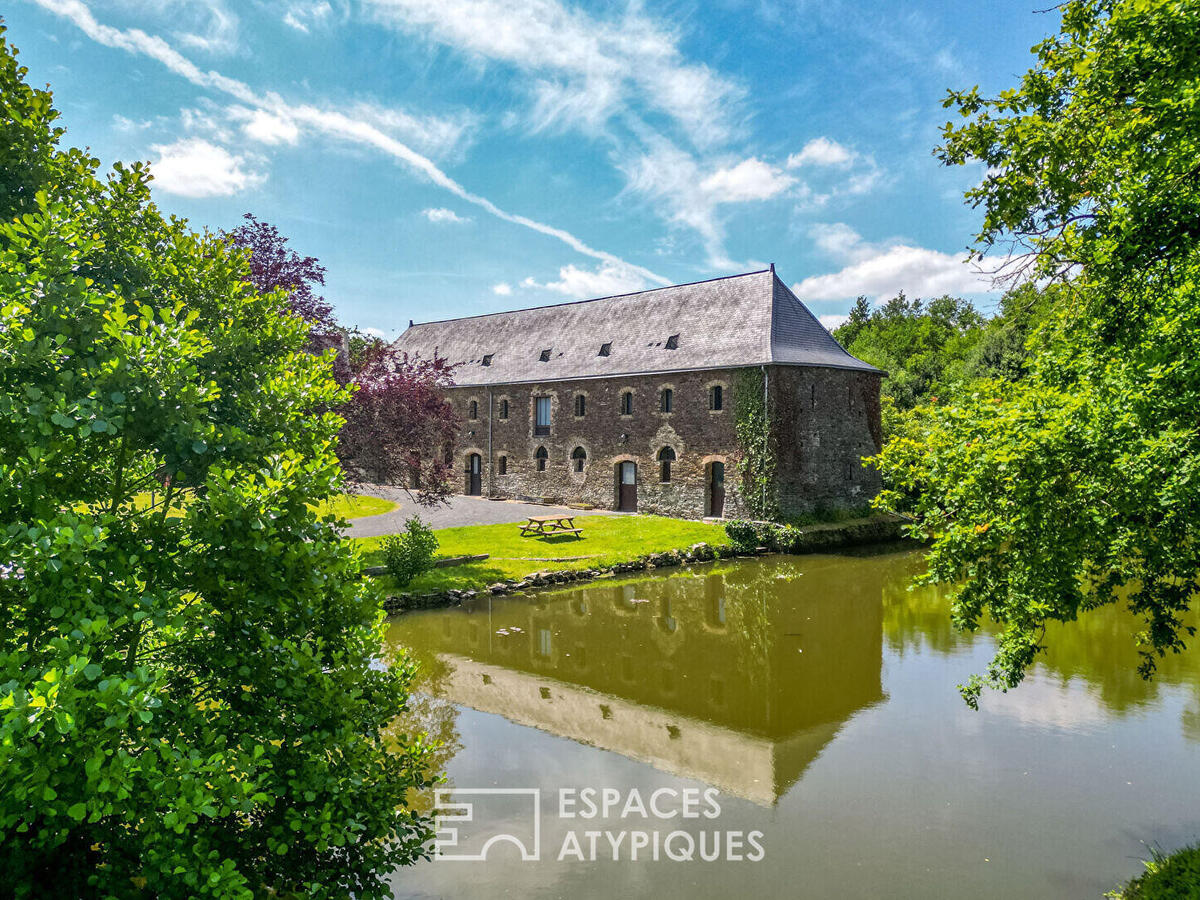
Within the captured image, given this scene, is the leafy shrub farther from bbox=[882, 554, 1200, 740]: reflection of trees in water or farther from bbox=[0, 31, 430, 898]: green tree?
bbox=[0, 31, 430, 898]: green tree

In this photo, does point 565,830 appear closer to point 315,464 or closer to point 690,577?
point 315,464

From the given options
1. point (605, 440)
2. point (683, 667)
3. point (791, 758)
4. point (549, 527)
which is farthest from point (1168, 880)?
point (605, 440)

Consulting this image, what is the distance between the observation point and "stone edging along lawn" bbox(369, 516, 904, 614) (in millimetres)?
15875

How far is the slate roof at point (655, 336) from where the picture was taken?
26828 mm

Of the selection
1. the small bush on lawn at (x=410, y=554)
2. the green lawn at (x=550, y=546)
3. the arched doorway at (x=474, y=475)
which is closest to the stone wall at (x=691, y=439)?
the green lawn at (x=550, y=546)

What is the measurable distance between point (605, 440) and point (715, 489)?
5500 mm

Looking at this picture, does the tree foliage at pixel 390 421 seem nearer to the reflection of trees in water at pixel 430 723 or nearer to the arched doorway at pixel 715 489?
the reflection of trees in water at pixel 430 723

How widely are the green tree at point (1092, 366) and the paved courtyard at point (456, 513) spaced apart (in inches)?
700

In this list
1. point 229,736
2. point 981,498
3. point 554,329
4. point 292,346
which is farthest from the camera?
point 554,329

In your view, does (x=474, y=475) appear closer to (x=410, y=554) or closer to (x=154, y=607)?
(x=410, y=554)

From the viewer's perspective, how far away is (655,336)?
29.8 m

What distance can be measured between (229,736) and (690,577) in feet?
54.0

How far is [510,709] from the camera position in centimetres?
1041

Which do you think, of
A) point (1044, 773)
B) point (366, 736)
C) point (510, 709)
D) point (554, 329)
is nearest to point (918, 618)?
point (1044, 773)
